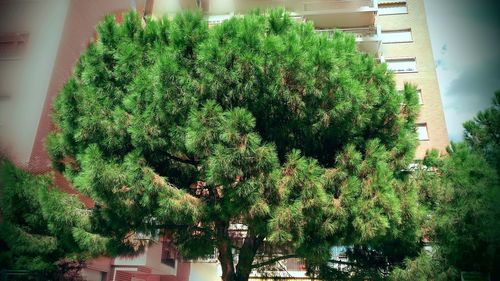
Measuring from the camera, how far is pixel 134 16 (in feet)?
23.9

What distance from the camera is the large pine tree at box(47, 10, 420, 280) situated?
227 inches

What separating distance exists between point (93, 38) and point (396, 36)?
14.5m

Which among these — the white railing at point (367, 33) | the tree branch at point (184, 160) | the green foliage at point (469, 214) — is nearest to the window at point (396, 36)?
the white railing at point (367, 33)

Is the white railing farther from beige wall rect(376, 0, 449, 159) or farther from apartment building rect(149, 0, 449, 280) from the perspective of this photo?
beige wall rect(376, 0, 449, 159)

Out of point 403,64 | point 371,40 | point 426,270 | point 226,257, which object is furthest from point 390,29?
point 226,257

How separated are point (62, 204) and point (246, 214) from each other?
3.58m

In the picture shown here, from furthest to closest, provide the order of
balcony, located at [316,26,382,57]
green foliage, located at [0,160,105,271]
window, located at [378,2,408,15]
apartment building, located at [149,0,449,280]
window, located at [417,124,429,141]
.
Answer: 1. window, located at [378,2,408,15]
2. balcony, located at [316,26,382,57]
3. apartment building, located at [149,0,449,280]
4. window, located at [417,124,429,141]
5. green foliage, located at [0,160,105,271]

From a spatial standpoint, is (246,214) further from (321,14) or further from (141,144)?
(321,14)

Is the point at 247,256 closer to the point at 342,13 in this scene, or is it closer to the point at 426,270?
the point at 426,270

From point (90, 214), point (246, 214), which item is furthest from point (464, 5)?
point (90, 214)

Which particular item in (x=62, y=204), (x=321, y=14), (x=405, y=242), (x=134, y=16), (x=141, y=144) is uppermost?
(x=321, y=14)

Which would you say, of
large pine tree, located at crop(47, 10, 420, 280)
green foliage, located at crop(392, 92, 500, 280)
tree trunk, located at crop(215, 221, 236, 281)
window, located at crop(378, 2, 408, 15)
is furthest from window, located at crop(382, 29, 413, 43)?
tree trunk, located at crop(215, 221, 236, 281)

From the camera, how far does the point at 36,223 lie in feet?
25.1

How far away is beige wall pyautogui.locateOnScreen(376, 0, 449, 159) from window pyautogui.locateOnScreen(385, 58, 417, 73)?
0.61ft
